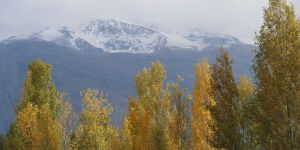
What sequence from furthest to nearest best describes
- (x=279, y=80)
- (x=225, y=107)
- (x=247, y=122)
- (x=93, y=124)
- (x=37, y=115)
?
(x=37, y=115) < (x=93, y=124) < (x=247, y=122) < (x=225, y=107) < (x=279, y=80)

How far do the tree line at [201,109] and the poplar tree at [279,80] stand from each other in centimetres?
6

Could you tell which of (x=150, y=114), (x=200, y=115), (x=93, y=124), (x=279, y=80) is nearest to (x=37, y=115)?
(x=93, y=124)

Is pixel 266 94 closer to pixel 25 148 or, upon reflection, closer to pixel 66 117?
pixel 25 148

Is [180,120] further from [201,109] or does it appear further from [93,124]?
[93,124]

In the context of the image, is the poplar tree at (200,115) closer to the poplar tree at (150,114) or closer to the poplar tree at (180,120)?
the poplar tree at (180,120)

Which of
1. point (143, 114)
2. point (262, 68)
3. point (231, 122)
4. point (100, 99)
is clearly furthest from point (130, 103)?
point (262, 68)

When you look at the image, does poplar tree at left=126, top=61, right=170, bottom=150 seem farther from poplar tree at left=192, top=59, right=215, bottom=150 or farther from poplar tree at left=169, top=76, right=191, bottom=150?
poplar tree at left=192, top=59, right=215, bottom=150

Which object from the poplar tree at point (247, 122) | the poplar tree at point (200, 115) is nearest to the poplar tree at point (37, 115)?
the poplar tree at point (200, 115)

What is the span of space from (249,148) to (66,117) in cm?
3219

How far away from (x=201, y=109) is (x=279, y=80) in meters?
17.9

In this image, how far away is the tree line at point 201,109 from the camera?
2922 cm

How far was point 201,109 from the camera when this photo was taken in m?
46.6

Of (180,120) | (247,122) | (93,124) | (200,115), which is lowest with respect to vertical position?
(93,124)

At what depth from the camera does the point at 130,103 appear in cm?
5916
